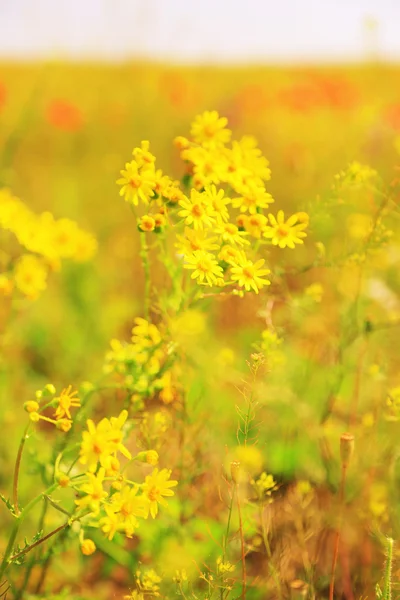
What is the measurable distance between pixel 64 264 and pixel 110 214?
753 mm

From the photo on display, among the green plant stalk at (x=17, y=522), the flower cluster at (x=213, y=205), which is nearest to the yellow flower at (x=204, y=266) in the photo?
the flower cluster at (x=213, y=205)

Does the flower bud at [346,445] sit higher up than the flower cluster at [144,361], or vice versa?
the flower cluster at [144,361]

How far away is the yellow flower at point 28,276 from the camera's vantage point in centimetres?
113

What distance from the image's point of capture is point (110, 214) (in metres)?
3.03

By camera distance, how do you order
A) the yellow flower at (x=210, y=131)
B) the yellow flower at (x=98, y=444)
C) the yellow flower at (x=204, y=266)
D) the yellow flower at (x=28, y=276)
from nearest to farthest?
the yellow flower at (x=98, y=444) < the yellow flower at (x=204, y=266) < the yellow flower at (x=210, y=131) < the yellow flower at (x=28, y=276)

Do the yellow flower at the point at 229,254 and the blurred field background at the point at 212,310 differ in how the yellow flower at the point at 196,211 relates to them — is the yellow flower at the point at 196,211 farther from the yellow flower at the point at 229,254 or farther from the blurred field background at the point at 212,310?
the blurred field background at the point at 212,310

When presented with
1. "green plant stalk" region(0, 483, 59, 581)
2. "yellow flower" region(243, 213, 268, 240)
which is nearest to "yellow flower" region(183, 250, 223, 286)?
"yellow flower" region(243, 213, 268, 240)

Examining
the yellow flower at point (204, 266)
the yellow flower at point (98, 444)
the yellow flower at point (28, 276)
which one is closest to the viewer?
the yellow flower at point (98, 444)

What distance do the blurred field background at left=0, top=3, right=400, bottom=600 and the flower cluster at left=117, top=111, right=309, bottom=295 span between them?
17cm

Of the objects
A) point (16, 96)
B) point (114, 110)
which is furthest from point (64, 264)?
point (16, 96)

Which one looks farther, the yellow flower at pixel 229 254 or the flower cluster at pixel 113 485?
the yellow flower at pixel 229 254

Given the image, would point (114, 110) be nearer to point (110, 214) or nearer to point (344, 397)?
point (110, 214)

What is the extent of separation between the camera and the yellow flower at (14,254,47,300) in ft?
3.71

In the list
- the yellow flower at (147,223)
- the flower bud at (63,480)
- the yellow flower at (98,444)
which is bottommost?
the flower bud at (63,480)
